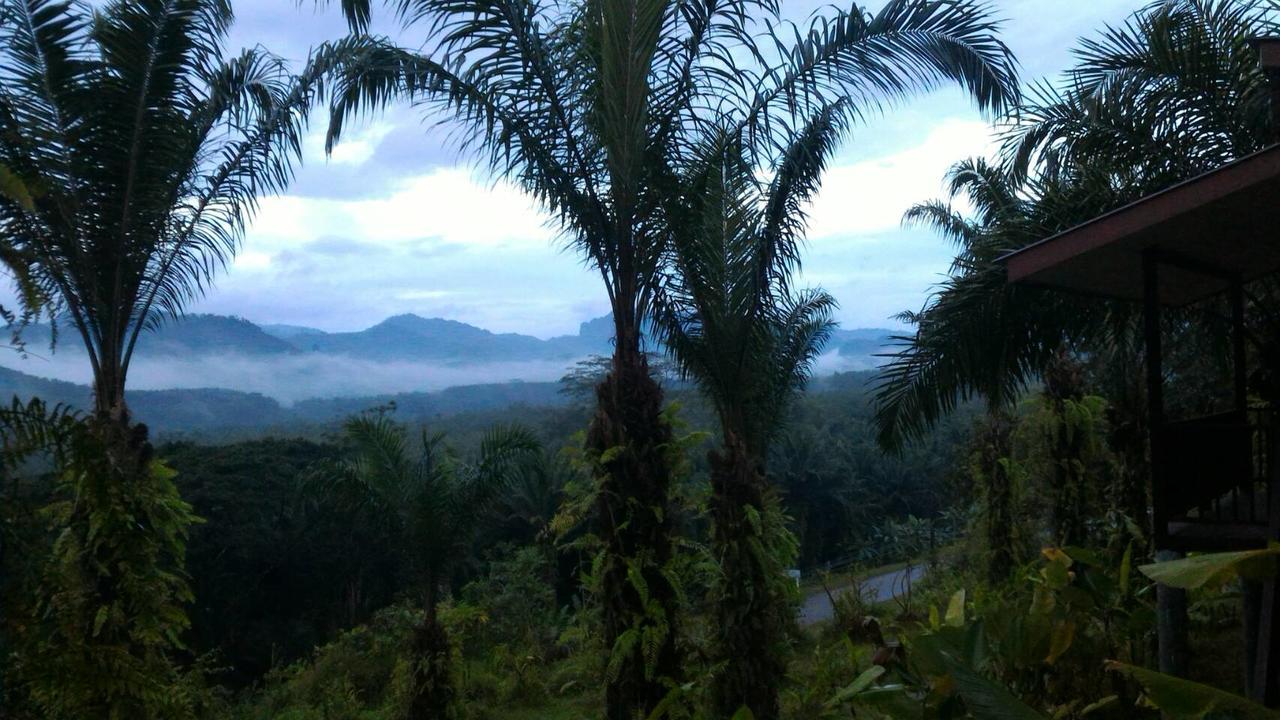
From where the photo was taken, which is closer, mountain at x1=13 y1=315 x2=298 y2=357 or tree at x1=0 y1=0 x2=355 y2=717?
tree at x1=0 y1=0 x2=355 y2=717

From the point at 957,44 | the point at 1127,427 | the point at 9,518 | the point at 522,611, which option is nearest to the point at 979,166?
the point at 1127,427

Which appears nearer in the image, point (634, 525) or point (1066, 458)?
point (634, 525)

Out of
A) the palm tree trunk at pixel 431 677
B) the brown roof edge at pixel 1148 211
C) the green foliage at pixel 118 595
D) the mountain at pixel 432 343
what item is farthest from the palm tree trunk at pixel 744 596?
the mountain at pixel 432 343

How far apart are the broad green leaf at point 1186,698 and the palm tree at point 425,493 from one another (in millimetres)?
8425

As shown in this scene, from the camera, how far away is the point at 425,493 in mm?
10531

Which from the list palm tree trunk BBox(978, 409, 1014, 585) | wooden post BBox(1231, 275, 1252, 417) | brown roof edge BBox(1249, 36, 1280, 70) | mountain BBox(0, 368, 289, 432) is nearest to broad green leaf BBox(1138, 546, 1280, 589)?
brown roof edge BBox(1249, 36, 1280, 70)

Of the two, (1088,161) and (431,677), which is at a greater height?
(1088,161)

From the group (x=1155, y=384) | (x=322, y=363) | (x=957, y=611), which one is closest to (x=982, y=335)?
(x=1155, y=384)

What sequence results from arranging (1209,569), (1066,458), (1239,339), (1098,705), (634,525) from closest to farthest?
1. (1209,569)
2. (1098,705)
3. (1239,339)
4. (634,525)
5. (1066,458)

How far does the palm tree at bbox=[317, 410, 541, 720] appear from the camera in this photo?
10320mm

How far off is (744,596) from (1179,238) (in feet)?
13.4

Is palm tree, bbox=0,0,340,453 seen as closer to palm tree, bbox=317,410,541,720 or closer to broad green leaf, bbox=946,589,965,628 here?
palm tree, bbox=317,410,541,720

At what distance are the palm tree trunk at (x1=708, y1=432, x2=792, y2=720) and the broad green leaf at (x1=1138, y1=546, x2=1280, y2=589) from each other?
4801mm

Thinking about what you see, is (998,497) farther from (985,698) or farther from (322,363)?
(322,363)
